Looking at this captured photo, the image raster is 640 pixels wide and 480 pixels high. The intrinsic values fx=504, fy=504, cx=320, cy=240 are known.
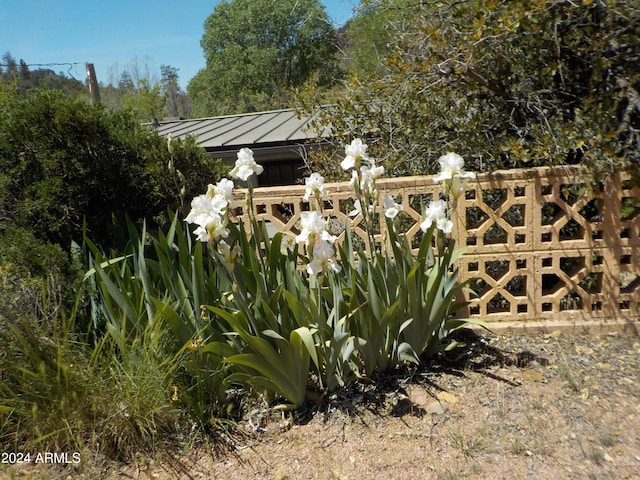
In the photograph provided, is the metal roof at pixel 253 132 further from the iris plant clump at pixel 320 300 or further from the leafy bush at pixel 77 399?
the leafy bush at pixel 77 399

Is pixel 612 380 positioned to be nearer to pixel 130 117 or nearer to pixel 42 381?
pixel 42 381

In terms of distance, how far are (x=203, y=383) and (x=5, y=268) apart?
1.47 meters

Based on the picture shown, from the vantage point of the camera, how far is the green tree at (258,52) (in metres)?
25.6

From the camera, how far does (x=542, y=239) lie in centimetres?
372

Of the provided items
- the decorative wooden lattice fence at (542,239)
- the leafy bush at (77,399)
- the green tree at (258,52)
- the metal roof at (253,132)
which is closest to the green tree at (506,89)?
the decorative wooden lattice fence at (542,239)

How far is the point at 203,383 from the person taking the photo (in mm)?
2740

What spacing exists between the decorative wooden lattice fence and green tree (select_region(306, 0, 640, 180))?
0.24m

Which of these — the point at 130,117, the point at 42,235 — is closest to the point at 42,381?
the point at 42,235

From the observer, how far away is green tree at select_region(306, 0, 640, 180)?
11.1 ft

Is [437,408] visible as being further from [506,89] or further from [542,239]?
[506,89]

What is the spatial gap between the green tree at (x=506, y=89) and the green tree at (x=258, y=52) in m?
21.3

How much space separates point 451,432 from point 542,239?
1.79 m

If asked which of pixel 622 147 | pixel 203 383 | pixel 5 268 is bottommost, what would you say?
pixel 203 383

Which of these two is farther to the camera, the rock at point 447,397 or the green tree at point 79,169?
the green tree at point 79,169
